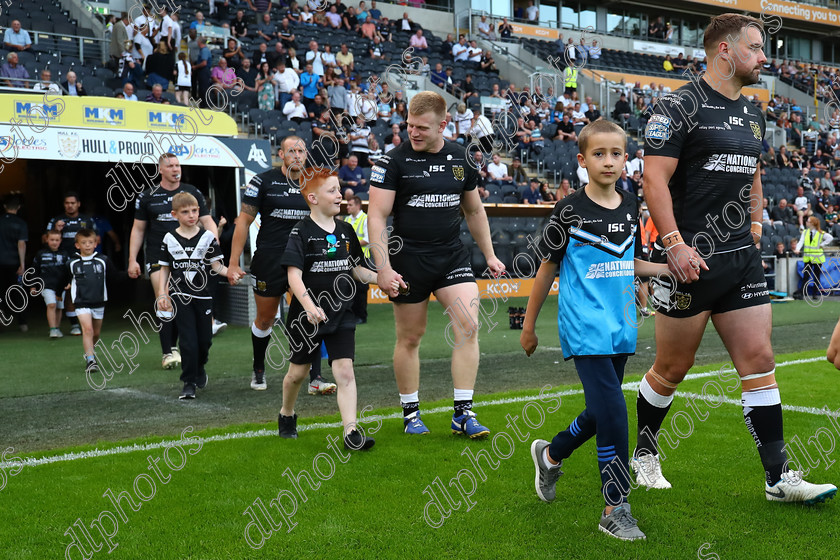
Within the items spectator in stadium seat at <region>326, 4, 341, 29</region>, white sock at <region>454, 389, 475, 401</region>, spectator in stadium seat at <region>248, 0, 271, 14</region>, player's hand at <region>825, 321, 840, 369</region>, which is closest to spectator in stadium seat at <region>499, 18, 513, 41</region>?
spectator in stadium seat at <region>326, 4, 341, 29</region>

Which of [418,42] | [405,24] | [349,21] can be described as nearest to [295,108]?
[349,21]

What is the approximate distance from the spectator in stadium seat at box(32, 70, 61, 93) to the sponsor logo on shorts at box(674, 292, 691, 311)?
411 inches

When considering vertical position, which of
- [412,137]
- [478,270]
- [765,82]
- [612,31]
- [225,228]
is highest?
[612,31]

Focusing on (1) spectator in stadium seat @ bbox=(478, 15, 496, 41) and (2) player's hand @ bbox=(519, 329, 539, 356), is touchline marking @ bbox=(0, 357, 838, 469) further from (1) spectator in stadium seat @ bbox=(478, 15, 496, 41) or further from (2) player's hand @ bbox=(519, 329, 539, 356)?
(1) spectator in stadium seat @ bbox=(478, 15, 496, 41)

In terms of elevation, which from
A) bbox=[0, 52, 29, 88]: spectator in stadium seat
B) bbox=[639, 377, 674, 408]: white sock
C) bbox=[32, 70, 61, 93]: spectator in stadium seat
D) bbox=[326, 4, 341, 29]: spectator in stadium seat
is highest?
bbox=[326, 4, 341, 29]: spectator in stadium seat

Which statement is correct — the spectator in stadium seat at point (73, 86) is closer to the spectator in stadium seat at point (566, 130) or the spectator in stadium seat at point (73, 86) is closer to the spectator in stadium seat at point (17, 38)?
the spectator in stadium seat at point (17, 38)

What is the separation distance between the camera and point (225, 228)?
12.6 metres

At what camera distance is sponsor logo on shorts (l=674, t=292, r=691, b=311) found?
364 centimetres

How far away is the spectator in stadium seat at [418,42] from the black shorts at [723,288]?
2399 cm

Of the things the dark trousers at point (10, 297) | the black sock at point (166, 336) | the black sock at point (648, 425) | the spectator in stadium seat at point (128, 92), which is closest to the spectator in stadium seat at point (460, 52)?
the spectator in stadium seat at point (128, 92)

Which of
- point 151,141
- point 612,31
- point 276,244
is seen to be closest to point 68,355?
point 151,141

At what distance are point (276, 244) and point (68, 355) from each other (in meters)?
4.51

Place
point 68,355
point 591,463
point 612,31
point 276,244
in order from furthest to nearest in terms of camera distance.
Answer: point 612,31 < point 68,355 < point 276,244 < point 591,463

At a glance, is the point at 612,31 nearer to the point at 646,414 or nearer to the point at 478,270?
the point at 478,270
